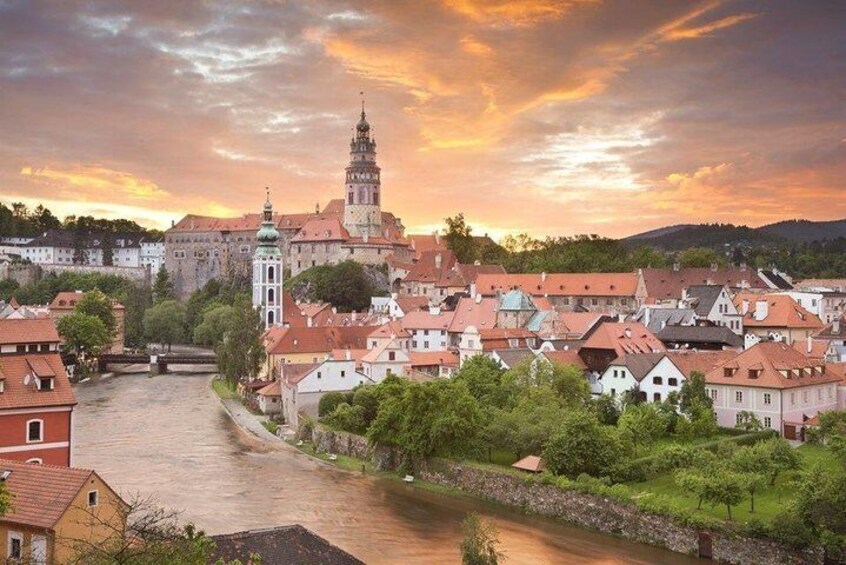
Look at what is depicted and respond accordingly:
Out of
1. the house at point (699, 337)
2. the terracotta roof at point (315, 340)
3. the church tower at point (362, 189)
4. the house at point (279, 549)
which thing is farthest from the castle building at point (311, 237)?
the house at point (279, 549)

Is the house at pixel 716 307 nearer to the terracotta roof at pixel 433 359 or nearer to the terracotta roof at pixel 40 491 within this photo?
the terracotta roof at pixel 433 359

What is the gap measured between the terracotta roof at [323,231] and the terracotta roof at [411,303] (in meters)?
25.5

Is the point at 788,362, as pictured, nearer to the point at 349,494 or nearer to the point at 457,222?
the point at 349,494

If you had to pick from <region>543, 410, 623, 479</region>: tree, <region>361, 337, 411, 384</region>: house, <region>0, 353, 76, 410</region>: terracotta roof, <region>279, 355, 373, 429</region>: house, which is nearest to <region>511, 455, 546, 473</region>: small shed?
<region>543, 410, 623, 479</region>: tree

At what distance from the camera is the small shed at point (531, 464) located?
29734 mm

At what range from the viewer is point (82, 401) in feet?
172

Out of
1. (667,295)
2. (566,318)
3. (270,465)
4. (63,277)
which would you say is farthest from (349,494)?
(63,277)

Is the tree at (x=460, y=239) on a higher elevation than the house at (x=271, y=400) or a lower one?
higher

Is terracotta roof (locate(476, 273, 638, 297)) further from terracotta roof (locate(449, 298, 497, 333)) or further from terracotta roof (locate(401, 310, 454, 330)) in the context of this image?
terracotta roof (locate(449, 298, 497, 333))

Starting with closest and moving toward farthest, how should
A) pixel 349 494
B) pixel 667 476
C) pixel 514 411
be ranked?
pixel 667 476
pixel 349 494
pixel 514 411

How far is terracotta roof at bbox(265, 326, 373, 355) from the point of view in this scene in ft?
172

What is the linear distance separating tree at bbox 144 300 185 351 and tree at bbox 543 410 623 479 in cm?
6427

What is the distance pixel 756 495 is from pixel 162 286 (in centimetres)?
9434

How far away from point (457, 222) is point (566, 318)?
4695cm
